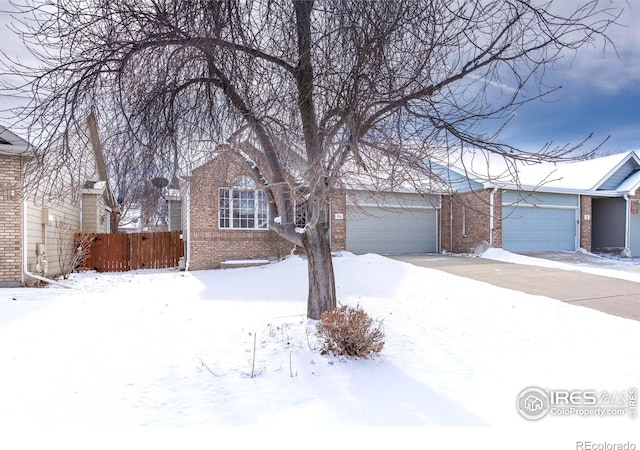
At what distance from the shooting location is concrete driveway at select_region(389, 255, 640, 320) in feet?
22.5

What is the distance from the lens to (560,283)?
8773 millimetres

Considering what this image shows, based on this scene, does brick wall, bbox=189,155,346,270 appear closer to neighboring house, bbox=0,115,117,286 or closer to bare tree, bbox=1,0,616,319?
neighboring house, bbox=0,115,117,286

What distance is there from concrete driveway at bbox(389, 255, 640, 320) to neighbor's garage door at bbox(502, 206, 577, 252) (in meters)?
3.10

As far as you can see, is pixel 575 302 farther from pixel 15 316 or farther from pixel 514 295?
pixel 15 316

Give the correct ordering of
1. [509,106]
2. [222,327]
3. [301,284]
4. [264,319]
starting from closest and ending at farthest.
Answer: [509,106], [222,327], [264,319], [301,284]

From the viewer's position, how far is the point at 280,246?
524 inches

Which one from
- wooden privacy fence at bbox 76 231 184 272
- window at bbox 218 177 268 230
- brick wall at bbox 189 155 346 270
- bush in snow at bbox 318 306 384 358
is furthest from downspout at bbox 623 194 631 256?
wooden privacy fence at bbox 76 231 184 272

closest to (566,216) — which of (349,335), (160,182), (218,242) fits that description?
(218,242)

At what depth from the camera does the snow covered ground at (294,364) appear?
10.1 feet

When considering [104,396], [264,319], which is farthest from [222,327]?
[104,396]

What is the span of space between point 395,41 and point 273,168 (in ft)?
7.63

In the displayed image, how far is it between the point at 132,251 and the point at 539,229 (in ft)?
55.7
